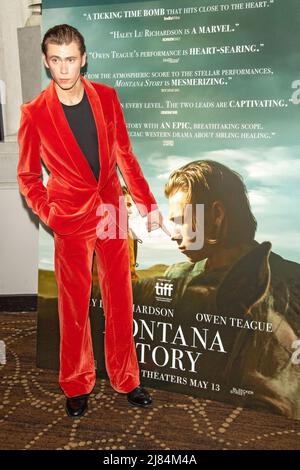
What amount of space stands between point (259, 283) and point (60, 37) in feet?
3.39

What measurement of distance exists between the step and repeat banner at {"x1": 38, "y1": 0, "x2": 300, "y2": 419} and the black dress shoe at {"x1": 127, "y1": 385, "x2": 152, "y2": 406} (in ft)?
0.29

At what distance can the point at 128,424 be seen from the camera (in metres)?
1.71

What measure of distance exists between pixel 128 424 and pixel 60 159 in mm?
910

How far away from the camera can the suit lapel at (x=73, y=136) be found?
1.63m

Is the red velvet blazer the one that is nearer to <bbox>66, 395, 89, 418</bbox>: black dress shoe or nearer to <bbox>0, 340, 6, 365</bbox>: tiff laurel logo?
<bbox>66, 395, 89, 418</bbox>: black dress shoe

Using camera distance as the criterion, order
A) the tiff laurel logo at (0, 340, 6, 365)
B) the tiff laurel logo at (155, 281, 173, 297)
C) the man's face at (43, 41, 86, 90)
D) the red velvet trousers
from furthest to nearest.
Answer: the tiff laurel logo at (0, 340, 6, 365)
the tiff laurel logo at (155, 281, 173, 297)
the red velvet trousers
the man's face at (43, 41, 86, 90)

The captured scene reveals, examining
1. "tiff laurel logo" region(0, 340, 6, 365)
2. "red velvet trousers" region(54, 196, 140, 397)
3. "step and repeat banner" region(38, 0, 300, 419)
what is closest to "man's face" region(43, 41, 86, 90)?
"step and repeat banner" region(38, 0, 300, 419)

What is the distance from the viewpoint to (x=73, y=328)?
5.83ft

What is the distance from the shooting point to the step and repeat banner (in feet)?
5.35

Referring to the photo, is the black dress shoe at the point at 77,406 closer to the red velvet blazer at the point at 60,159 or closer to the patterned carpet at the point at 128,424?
the patterned carpet at the point at 128,424

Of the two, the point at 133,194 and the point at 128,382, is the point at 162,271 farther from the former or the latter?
the point at 128,382

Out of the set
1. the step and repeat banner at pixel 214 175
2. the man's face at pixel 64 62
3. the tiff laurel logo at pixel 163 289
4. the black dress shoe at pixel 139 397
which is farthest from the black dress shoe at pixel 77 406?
the man's face at pixel 64 62

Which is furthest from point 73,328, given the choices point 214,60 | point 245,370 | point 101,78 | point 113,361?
point 214,60

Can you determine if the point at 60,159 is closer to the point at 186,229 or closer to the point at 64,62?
the point at 64,62
